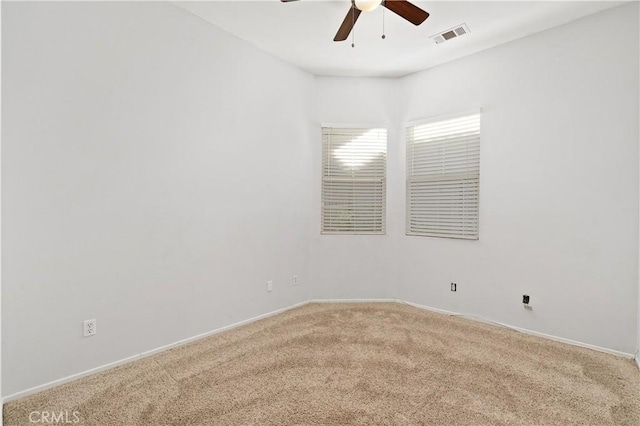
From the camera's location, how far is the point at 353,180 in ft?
14.3

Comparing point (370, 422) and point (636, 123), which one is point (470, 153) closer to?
point (636, 123)

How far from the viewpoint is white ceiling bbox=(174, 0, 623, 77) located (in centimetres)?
283

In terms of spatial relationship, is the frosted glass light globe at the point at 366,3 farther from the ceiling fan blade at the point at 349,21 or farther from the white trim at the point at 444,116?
the white trim at the point at 444,116

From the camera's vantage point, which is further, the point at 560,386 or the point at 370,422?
the point at 560,386

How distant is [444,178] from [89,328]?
3.64 meters

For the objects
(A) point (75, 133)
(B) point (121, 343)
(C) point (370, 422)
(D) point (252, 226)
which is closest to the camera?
(C) point (370, 422)

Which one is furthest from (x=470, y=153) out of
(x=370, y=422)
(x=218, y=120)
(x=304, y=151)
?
(x=370, y=422)

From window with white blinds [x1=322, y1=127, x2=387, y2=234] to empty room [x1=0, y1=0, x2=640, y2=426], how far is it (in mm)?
26

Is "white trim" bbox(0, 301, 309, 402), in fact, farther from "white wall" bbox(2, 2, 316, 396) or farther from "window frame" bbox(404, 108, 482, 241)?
"window frame" bbox(404, 108, 482, 241)

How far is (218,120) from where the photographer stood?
128 inches

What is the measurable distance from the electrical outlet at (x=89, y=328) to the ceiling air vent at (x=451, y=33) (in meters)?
3.78

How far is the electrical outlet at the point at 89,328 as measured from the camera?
2.36 meters

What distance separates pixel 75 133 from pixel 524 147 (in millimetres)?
3778

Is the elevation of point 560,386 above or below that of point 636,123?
below
